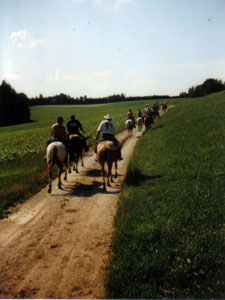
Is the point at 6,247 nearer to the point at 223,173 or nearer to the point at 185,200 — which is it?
the point at 185,200

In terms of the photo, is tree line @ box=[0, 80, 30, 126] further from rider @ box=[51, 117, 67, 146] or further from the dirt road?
the dirt road

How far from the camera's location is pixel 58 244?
6.34 m

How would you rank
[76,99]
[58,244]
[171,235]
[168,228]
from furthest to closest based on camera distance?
1. [76,99]
2. [58,244]
3. [168,228]
4. [171,235]

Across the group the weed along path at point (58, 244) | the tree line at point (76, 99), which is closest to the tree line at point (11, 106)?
the tree line at point (76, 99)

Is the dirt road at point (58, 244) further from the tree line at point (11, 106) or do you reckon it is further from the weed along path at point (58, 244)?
the tree line at point (11, 106)

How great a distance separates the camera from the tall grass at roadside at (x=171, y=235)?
4426 mm

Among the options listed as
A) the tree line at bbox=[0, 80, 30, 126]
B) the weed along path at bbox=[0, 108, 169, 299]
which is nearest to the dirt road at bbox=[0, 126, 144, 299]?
the weed along path at bbox=[0, 108, 169, 299]

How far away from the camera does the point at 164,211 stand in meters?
7.04

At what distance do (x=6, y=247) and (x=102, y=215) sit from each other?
3.19 meters

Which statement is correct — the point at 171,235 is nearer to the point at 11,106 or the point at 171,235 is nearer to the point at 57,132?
the point at 57,132

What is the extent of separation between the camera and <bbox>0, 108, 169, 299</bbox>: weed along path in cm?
482

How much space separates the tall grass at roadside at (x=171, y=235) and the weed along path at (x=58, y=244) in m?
0.52

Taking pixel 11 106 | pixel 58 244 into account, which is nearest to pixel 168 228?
pixel 58 244

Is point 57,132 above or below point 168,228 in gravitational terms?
above
